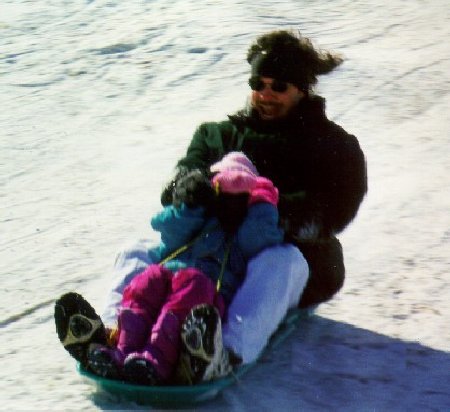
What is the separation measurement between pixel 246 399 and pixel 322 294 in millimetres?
834

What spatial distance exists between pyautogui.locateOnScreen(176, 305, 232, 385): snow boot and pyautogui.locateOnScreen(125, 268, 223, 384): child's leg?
0.13 ft

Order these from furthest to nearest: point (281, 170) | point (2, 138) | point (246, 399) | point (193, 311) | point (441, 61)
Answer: point (441, 61) → point (2, 138) → point (281, 170) → point (246, 399) → point (193, 311)

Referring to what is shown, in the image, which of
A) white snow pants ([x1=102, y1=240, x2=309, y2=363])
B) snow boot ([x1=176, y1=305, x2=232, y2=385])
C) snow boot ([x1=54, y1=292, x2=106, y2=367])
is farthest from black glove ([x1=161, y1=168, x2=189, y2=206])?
snow boot ([x1=176, y1=305, x2=232, y2=385])

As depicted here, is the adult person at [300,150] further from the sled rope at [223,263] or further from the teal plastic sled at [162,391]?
the teal plastic sled at [162,391]

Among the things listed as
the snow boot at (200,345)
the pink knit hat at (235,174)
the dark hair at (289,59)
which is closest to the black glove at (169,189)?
the pink knit hat at (235,174)

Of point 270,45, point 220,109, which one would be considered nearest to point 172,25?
point 220,109

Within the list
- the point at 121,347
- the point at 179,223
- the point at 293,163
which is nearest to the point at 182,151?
the point at 293,163

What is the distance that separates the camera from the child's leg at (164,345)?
3604 millimetres

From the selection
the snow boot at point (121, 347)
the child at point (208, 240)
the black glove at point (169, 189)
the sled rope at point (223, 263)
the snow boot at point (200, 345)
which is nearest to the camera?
the snow boot at point (200, 345)

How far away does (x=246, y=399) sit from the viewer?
3814 millimetres

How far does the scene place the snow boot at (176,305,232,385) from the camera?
11.6 feet

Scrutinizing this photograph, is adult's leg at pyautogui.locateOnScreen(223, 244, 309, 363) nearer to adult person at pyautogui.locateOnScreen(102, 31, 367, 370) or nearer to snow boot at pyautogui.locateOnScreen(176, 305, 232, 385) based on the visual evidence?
adult person at pyautogui.locateOnScreen(102, 31, 367, 370)

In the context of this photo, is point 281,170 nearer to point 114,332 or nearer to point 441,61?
point 114,332

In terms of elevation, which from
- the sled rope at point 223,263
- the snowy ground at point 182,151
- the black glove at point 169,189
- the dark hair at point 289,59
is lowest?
the snowy ground at point 182,151
